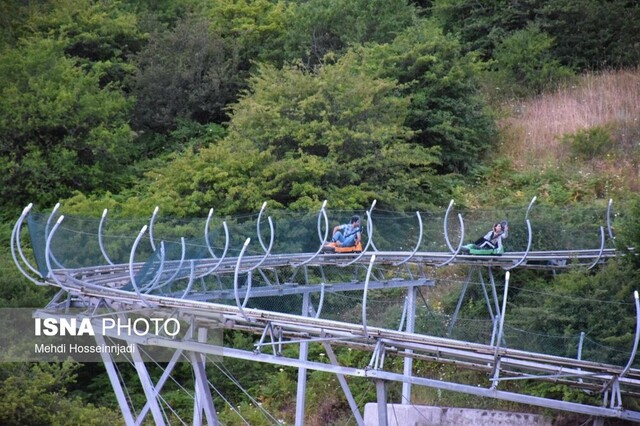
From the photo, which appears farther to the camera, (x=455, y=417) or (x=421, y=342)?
(x=455, y=417)

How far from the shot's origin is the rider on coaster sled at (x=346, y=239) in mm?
19438

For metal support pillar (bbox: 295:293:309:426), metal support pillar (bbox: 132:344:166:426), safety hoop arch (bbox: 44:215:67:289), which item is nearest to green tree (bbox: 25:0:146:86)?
metal support pillar (bbox: 295:293:309:426)

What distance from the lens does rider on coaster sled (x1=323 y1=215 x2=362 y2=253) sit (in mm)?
19438

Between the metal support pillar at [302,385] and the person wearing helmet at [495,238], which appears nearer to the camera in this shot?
the metal support pillar at [302,385]

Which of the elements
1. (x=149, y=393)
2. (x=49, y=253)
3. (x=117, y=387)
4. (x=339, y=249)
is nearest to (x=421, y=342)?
(x=149, y=393)

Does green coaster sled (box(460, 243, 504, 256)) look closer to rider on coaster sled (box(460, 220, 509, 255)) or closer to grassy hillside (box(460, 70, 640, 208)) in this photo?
rider on coaster sled (box(460, 220, 509, 255))

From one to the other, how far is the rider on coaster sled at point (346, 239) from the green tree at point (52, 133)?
1105 centimetres

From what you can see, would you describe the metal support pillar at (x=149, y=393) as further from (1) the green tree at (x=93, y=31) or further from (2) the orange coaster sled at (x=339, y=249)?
(1) the green tree at (x=93, y=31)

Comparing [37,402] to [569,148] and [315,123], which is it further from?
[569,148]

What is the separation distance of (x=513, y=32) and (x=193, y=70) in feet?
32.0

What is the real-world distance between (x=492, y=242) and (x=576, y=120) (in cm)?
1185

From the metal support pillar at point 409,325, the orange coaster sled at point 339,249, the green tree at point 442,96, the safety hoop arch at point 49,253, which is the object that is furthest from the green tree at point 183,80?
the safety hoop arch at point 49,253

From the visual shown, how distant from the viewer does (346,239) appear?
64.3ft

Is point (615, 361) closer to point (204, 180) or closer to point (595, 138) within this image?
point (204, 180)
